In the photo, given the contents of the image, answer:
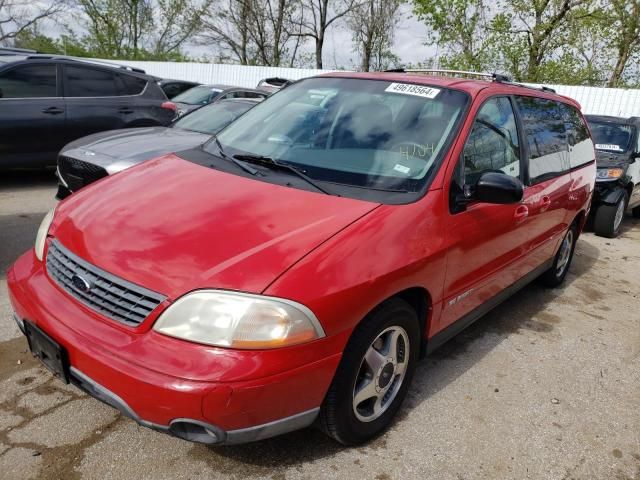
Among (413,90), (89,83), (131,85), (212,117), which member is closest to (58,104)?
(89,83)

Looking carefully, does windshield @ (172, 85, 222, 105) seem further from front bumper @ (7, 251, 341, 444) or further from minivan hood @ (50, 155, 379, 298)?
front bumper @ (7, 251, 341, 444)

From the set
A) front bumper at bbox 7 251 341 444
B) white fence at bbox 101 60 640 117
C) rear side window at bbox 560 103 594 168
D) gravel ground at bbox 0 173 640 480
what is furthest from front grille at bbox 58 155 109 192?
white fence at bbox 101 60 640 117

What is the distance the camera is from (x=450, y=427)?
9.16 ft

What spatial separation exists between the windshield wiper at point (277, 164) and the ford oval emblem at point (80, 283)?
111cm

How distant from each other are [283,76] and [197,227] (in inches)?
799

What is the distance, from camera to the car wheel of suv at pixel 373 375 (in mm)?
2262

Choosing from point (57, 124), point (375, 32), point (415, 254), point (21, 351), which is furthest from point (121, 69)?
point (375, 32)

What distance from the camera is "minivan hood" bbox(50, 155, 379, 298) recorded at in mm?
2059

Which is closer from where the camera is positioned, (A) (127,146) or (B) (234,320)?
(B) (234,320)

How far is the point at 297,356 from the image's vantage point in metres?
2.01

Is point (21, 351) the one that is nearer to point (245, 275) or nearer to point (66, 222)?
point (66, 222)

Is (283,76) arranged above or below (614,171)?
above

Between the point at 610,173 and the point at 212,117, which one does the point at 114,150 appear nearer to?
the point at 212,117

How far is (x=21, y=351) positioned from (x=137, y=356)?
160 cm
